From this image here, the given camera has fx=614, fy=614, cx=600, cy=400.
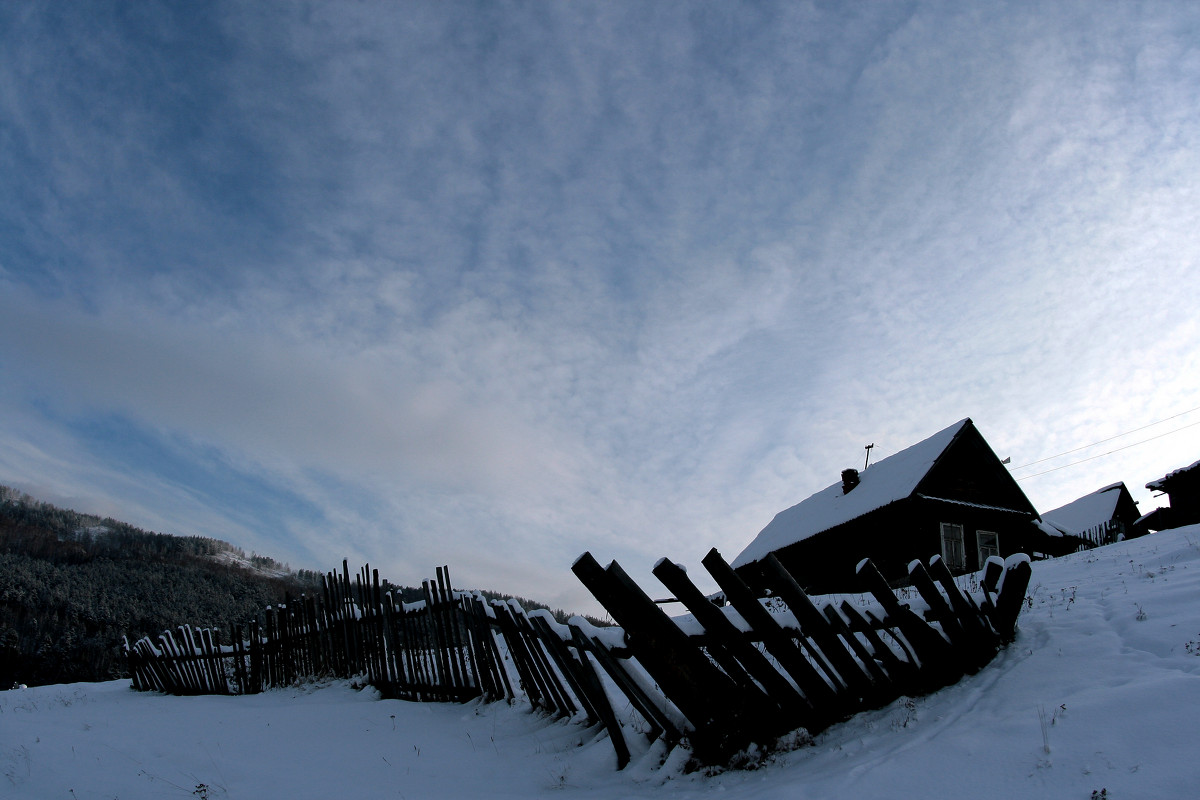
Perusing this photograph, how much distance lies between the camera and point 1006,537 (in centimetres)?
2080

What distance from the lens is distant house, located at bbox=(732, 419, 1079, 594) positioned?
18188 mm

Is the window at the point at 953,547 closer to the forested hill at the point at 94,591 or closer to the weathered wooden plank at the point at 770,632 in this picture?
the weathered wooden plank at the point at 770,632

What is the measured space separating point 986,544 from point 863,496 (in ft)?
13.4

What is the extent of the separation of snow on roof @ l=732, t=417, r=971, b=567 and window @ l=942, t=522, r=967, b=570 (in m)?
1.87

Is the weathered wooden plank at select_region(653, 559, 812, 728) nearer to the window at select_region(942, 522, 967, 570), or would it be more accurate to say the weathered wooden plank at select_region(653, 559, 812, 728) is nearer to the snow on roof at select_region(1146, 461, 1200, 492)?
the window at select_region(942, 522, 967, 570)

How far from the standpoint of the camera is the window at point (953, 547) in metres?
18.3

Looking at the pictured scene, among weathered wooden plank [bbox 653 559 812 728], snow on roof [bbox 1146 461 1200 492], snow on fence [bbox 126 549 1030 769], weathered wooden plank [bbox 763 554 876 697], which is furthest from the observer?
snow on roof [bbox 1146 461 1200 492]

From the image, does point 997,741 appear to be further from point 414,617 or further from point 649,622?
point 414,617

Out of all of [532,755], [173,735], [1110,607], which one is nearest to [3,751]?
[173,735]

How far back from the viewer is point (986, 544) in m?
19.8

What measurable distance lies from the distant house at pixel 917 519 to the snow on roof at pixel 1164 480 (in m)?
5.74

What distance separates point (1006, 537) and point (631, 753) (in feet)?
70.7

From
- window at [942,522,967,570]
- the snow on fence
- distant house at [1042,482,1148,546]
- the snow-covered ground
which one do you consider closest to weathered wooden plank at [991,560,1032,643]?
the snow on fence

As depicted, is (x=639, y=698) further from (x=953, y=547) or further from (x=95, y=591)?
(x=95, y=591)
